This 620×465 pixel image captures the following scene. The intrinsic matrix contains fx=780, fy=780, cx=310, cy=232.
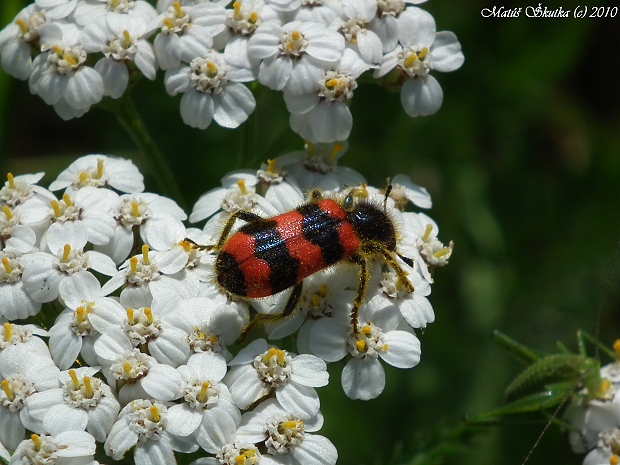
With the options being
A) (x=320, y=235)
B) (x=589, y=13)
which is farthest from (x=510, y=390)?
(x=589, y=13)

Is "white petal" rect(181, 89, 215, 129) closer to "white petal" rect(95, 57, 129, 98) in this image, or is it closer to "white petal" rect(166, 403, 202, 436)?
"white petal" rect(95, 57, 129, 98)

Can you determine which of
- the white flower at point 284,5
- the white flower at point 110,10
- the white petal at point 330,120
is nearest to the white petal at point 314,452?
the white petal at point 330,120

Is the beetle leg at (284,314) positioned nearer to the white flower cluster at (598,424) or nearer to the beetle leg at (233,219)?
the beetle leg at (233,219)

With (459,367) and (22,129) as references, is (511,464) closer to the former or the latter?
(459,367)

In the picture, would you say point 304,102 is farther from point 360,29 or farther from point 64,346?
point 64,346

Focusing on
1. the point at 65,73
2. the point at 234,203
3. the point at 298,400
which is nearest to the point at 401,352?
the point at 298,400

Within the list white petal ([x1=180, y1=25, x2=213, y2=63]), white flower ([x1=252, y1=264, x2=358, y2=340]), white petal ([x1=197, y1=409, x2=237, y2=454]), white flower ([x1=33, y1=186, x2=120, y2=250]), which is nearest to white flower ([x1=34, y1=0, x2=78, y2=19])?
white petal ([x1=180, y1=25, x2=213, y2=63])
